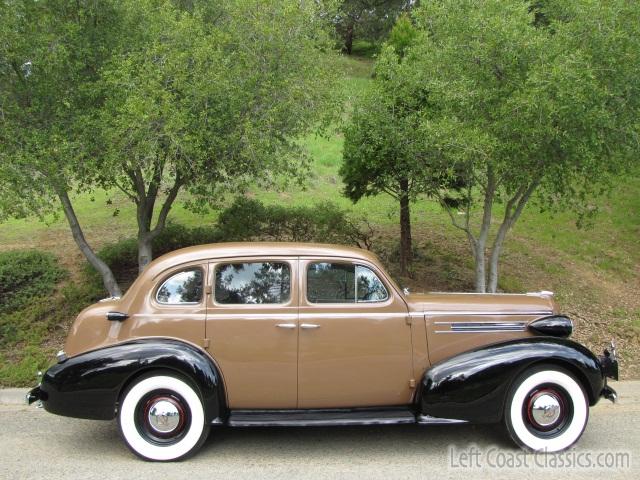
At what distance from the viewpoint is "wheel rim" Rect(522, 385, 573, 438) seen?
15.9 feet

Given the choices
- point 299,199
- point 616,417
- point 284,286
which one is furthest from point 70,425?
point 299,199

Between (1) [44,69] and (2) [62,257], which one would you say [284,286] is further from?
(2) [62,257]

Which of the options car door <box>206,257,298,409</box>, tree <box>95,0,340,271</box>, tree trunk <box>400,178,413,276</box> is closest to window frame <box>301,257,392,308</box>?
car door <box>206,257,298,409</box>

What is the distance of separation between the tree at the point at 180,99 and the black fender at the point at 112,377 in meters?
2.49

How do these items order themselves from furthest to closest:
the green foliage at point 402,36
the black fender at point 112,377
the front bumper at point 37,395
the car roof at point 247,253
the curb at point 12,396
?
the green foliage at point 402,36 < the curb at point 12,396 < the car roof at point 247,253 < the front bumper at point 37,395 < the black fender at point 112,377

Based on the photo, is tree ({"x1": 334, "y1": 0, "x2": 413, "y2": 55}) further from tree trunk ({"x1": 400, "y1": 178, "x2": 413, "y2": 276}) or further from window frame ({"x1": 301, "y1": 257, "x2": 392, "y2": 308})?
window frame ({"x1": 301, "y1": 257, "x2": 392, "y2": 308})

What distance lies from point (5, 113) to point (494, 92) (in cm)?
567

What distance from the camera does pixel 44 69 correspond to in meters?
6.88

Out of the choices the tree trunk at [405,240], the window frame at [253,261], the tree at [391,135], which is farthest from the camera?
the tree trunk at [405,240]

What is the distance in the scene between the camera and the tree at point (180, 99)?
21.4ft

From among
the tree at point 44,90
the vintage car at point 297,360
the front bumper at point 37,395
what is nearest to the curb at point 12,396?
the front bumper at point 37,395

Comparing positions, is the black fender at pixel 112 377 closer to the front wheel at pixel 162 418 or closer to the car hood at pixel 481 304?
the front wheel at pixel 162 418

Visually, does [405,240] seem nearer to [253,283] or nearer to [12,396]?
[253,283]

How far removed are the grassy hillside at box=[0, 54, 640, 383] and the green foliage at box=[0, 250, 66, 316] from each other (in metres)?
0.32
